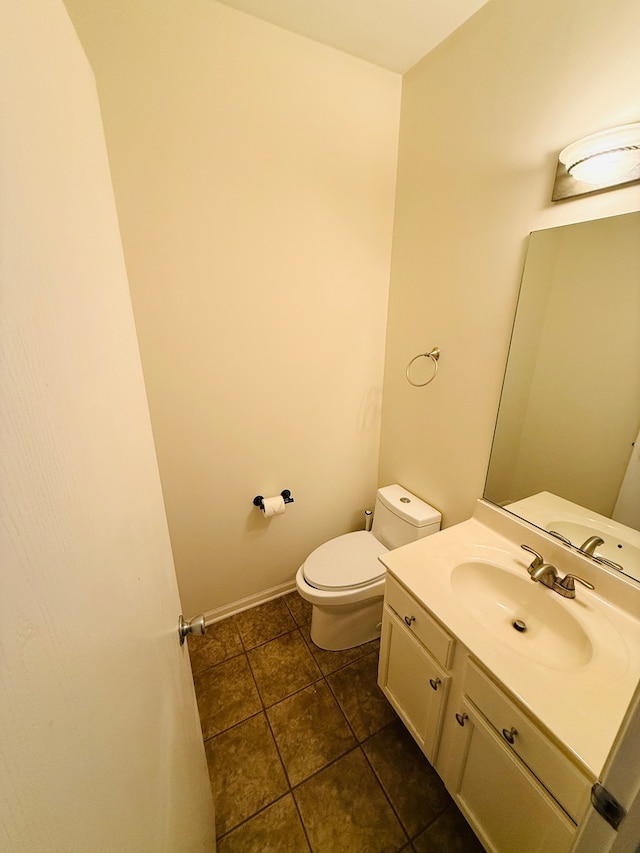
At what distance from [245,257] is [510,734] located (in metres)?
1.80

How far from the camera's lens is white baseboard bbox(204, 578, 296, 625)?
6.12 feet

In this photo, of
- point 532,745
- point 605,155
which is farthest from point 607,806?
point 605,155

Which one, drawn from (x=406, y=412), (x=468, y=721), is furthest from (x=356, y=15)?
(x=468, y=721)

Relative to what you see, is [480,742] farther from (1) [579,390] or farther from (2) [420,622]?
(1) [579,390]

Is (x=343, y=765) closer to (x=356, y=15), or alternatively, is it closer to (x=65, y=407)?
(x=65, y=407)

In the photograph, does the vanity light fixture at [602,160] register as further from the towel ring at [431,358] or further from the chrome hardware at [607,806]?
the chrome hardware at [607,806]

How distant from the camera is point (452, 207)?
136 cm

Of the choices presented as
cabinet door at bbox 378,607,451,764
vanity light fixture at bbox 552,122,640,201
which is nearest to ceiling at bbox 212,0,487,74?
vanity light fixture at bbox 552,122,640,201

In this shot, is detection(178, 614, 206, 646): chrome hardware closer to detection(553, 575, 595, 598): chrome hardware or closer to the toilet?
the toilet

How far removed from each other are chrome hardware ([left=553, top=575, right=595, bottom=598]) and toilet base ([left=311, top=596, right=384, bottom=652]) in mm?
864

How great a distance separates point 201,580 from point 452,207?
7.05 feet

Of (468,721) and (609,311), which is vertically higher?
(609,311)

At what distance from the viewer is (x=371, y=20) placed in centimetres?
122

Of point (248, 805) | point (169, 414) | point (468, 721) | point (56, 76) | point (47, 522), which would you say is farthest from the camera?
point (169, 414)
